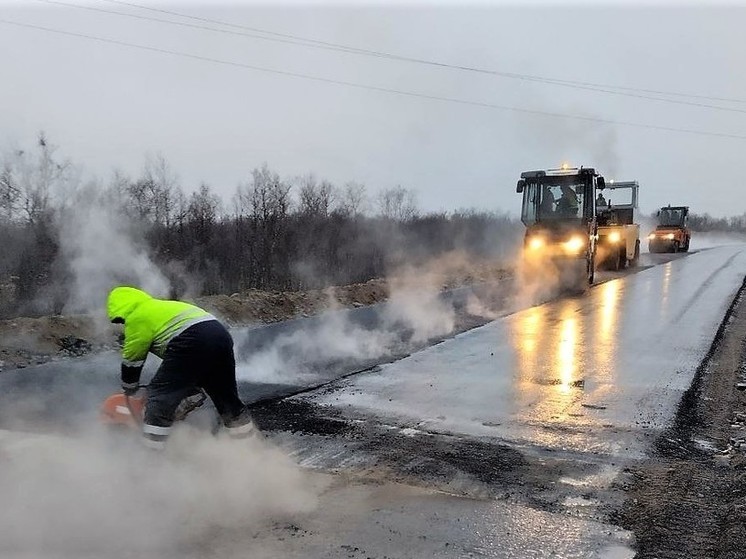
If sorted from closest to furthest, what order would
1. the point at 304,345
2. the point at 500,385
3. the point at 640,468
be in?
the point at 640,468
the point at 500,385
the point at 304,345

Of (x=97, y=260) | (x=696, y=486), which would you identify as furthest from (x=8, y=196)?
(x=696, y=486)

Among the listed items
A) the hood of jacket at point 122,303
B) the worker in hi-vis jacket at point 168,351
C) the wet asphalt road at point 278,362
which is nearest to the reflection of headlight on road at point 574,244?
the wet asphalt road at point 278,362

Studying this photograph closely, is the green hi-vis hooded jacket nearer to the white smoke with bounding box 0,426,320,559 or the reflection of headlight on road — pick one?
the white smoke with bounding box 0,426,320,559

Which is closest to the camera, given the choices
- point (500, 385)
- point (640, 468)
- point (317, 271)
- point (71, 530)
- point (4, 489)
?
point (71, 530)

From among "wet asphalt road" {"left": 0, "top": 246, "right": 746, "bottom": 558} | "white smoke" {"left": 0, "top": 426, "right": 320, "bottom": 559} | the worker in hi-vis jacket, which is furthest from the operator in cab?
the worker in hi-vis jacket

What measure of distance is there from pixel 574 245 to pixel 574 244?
3 cm

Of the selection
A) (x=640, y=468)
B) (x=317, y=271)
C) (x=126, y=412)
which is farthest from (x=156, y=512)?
(x=317, y=271)

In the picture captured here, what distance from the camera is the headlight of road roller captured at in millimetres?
16384

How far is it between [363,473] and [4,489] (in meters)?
2.43

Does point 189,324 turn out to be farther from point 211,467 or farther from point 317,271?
point 317,271

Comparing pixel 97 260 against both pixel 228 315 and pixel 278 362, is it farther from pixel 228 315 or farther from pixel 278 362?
pixel 278 362

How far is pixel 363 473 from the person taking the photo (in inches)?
186

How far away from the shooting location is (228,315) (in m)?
12.2

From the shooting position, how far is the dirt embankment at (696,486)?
367 cm
